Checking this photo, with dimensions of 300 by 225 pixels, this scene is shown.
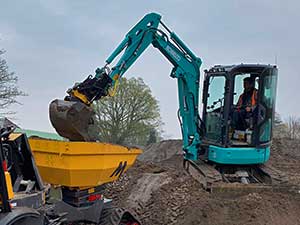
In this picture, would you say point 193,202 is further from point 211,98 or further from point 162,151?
point 162,151

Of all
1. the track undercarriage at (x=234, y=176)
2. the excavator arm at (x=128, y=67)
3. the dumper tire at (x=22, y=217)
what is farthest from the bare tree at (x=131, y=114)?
the dumper tire at (x=22, y=217)

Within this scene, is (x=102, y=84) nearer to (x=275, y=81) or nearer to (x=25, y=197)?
(x=25, y=197)

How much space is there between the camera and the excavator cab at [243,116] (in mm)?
8242

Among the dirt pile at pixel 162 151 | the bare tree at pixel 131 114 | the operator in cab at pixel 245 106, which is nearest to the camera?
the operator in cab at pixel 245 106

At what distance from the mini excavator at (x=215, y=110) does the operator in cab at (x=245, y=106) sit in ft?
0.10

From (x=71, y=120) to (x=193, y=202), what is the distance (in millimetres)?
2983

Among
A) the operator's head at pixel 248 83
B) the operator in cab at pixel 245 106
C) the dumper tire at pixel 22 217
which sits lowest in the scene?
the dumper tire at pixel 22 217

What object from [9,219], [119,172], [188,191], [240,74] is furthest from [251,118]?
[9,219]

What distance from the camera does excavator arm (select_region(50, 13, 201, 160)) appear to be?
5.12 meters

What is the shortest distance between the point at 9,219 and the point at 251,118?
6.23 meters

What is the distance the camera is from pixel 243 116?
331 inches

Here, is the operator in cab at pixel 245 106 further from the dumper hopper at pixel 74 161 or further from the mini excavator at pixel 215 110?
the dumper hopper at pixel 74 161

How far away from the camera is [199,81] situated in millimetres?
8984

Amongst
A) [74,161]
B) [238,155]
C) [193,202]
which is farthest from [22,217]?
[238,155]
